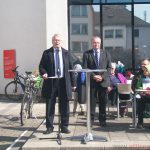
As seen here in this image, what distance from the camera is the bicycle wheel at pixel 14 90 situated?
50.5ft

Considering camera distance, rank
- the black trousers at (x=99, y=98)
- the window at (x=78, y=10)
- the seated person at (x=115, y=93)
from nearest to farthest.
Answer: the black trousers at (x=99, y=98) < the seated person at (x=115, y=93) < the window at (x=78, y=10)

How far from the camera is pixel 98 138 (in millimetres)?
8695

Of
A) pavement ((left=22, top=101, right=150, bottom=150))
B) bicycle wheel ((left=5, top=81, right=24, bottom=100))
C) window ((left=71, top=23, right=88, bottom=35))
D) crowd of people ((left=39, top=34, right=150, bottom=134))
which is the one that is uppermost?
window ((left=71, top=23, right=88, bottom=35))

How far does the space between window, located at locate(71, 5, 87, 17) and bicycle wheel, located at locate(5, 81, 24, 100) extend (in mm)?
2904

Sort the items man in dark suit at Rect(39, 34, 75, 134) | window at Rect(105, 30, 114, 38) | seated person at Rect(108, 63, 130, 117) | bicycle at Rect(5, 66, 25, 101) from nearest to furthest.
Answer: man in dark suit at Rect(39, 34, 75, 134) < seated person at Rect(108, 63, 130, 117) < bicycle at Rect(5, 66, 25, 101) < window at Rect(105, 30, 114, 38)

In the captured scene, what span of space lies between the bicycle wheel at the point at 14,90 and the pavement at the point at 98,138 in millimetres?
4981

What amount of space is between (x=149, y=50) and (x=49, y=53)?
754cm

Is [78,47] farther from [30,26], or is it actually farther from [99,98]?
[99,98]

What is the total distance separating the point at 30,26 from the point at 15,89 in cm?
203

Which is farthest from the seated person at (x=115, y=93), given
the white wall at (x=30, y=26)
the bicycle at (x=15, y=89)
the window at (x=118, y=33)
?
the window at (x=118, y=33)

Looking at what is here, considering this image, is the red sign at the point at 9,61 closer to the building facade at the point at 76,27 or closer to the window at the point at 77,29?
the building facade at the point at 76,27

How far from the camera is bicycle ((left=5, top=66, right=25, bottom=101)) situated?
15.3 m

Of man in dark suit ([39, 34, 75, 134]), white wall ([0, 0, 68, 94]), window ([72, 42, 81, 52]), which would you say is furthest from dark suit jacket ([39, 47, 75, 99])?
window ([72, 42, 81, 52])

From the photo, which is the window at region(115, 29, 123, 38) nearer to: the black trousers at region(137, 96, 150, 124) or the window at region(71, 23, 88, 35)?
the window at region(71, 23, 88, 35)
